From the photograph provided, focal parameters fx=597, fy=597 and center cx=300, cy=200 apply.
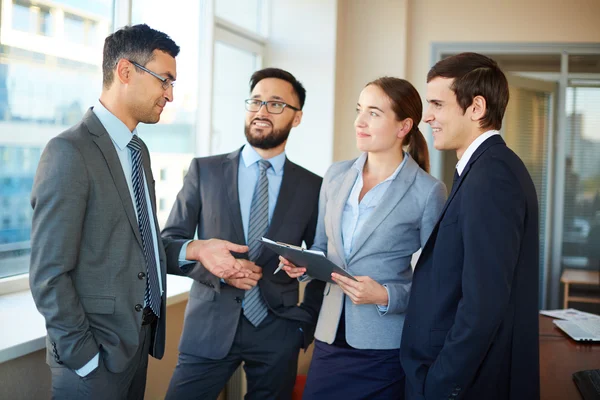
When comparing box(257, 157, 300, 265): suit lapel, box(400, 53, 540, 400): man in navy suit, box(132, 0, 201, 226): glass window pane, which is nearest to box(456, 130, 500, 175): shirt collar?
box(400, 53, 540, 400): man in navy suit

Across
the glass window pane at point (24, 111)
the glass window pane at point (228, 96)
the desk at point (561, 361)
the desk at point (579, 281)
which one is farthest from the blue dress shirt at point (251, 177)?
the desk at point (579, 281)

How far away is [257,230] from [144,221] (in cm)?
68

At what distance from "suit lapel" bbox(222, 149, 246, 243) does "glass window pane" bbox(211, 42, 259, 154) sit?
1727 millimetres

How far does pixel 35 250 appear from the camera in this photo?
1.55m

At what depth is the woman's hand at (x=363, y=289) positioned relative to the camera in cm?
204

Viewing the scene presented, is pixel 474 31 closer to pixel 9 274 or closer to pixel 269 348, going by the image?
pixel 269 348

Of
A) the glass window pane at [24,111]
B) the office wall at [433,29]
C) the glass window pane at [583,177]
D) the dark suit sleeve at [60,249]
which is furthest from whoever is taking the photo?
the glass window pane at [583,177]

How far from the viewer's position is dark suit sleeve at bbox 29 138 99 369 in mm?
1527

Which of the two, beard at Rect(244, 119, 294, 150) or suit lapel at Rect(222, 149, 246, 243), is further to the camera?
beard at Rect(244, 119, 294, 150)

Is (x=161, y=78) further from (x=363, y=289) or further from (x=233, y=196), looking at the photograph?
(x=363, y=289)

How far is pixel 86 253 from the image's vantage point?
5.40ft

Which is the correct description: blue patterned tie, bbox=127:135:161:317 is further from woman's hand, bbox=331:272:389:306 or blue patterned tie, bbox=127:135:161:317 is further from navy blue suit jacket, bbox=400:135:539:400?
Answer: navy blue suit jacket, bbox=400:135:539:400

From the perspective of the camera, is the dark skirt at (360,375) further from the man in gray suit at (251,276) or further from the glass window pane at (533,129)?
the glass window pane at (533,129)

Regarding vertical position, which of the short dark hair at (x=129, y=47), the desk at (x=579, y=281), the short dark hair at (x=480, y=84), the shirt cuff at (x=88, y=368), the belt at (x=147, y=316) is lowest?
the desk at (x=579, y=281)
